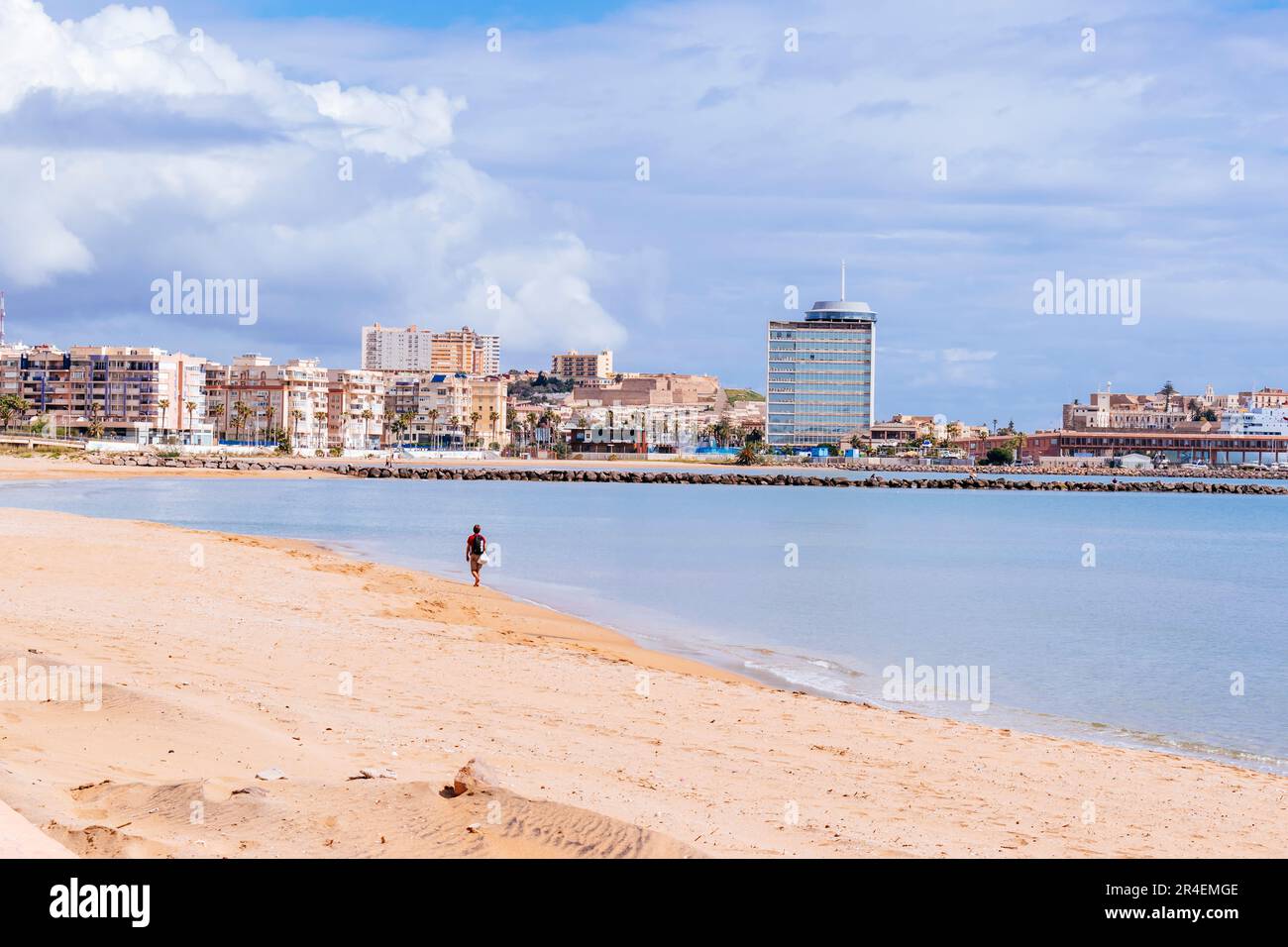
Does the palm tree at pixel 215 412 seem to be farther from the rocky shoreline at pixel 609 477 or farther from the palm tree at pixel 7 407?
the rocky shoreline at pixel 609 477

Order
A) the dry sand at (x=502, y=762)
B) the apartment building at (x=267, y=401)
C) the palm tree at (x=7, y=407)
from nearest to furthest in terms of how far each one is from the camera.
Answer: the dry sand at (x=502, y=762) < the palm tree at (x=7, y=407) < the apartment building at (x=267, y=401)

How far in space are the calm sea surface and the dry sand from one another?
3.28 metres

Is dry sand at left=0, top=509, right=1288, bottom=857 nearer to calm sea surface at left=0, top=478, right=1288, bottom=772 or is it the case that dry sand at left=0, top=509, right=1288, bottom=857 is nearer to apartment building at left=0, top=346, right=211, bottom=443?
calm sea surface at left=0, top=478, right=1288, bottom=772

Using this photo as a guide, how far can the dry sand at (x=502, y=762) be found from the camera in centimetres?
652

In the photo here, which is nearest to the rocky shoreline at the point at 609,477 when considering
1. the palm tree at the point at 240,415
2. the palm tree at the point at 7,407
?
the palm tree at the point at 240,415

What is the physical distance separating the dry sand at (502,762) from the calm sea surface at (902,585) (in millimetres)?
3284

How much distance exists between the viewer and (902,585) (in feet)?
116

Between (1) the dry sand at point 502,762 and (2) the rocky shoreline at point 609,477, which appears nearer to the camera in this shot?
(1) the dry sand at point 502,762

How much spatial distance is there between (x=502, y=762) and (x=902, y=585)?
90.3 feet

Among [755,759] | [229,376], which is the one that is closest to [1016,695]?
[755,759]

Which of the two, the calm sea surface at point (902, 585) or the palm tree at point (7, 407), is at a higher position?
the palm tree at point (7, 407)
